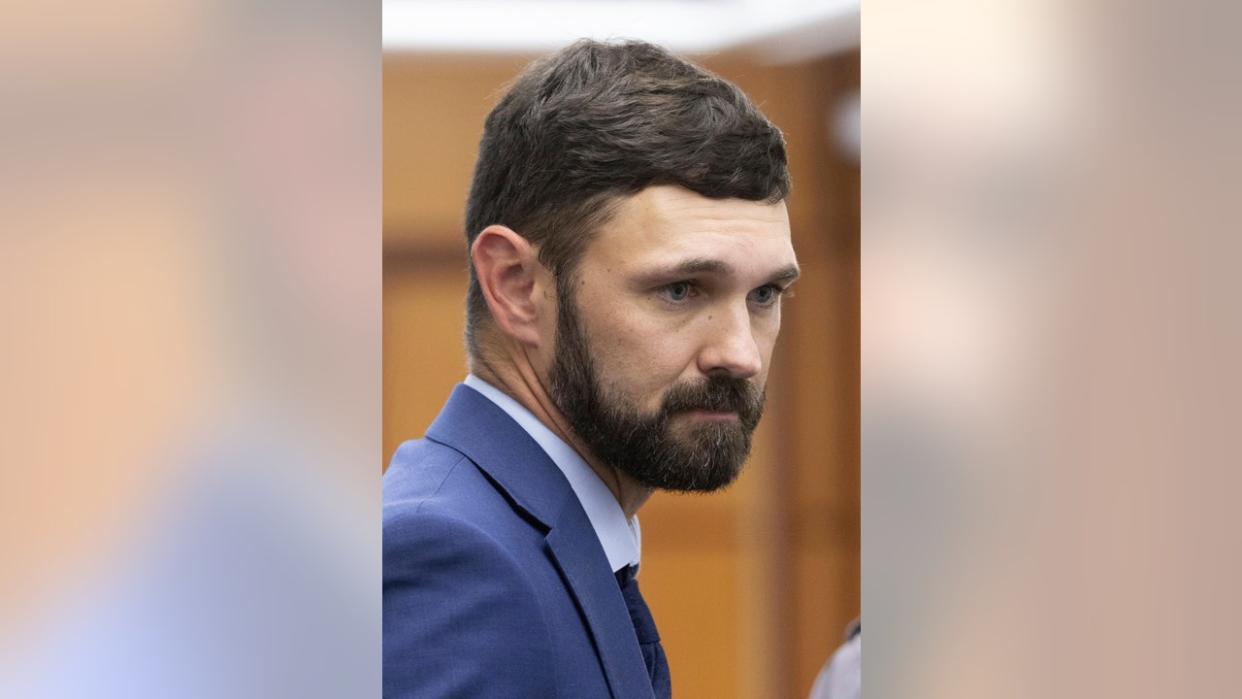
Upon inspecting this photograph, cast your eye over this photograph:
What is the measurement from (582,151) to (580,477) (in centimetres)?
27

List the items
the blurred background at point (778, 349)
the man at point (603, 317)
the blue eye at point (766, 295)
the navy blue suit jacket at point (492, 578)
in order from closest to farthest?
1. the blurred background at point (778, 349)
2. the navy blue suit jacket at point (492, 578)
3. the man at point (603, 317)
4. the blue eye at point (766, 295)

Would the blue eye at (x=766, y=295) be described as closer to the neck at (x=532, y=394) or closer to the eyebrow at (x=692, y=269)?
the eyebrow at (x=692, y=269)

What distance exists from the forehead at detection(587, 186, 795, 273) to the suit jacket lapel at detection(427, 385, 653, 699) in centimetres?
17

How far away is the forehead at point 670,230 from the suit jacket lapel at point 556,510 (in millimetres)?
165

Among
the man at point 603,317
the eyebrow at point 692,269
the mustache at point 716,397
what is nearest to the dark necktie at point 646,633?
the man at point 603,317

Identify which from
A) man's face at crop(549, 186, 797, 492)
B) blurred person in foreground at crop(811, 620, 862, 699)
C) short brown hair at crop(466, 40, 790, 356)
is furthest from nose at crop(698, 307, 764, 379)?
blurred person in foreground at crop(811, 620, 862, 699)

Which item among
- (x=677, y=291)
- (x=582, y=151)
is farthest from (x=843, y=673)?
(x=582, y=151)

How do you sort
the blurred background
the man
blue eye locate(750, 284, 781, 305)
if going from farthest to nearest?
blue eye locate(750, 284, 781, 305) → the man → the blurred background

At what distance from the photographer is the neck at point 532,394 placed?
1.11 meters

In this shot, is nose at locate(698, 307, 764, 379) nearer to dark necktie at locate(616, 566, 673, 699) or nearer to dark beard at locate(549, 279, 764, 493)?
dark beard at locate(549, 279, 764, 493)

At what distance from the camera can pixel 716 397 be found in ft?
3.69

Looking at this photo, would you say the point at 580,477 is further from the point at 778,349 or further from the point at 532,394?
the point at 778,349

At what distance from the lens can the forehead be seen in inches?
43.2
